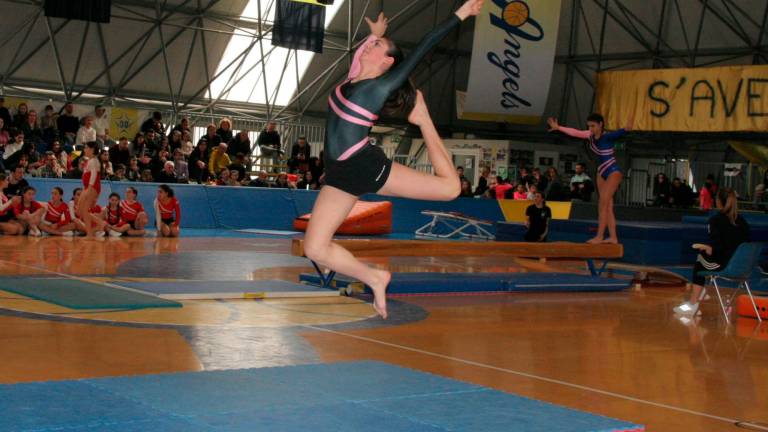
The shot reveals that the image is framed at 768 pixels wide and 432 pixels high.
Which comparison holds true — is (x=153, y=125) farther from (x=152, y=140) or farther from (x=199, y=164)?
(x=199, y=164)

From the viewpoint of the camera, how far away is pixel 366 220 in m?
20.0

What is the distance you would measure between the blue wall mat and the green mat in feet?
41.1

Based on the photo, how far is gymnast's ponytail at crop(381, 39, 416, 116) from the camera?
219 inches

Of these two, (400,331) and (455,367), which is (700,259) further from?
(455,367)

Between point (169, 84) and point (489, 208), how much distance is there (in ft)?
32.9

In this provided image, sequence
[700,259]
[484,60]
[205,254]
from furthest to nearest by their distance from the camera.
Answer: [484,60], [205,254], [700,259]

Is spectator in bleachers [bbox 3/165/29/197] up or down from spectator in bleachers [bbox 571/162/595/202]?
down

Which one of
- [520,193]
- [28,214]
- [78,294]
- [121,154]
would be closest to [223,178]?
[121,154]

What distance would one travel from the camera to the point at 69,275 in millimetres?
Result: 10469

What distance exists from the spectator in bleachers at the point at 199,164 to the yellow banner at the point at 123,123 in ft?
10.1

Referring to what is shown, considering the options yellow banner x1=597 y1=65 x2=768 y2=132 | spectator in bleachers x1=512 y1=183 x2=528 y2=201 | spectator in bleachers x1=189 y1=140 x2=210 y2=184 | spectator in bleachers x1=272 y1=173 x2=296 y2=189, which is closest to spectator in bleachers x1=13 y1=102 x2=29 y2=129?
spectator in bleachers x1=189 y1=140 x2=210 y2=184

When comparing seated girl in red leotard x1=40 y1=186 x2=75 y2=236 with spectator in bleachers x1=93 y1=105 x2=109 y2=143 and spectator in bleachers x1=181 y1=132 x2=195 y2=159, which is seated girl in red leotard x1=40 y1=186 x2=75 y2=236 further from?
spectator in bleachers x1=93 y1=105 x2=109 y2=143

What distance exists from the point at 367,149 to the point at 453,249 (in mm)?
5663

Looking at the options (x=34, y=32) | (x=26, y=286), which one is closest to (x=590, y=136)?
(x=26, y=286)
